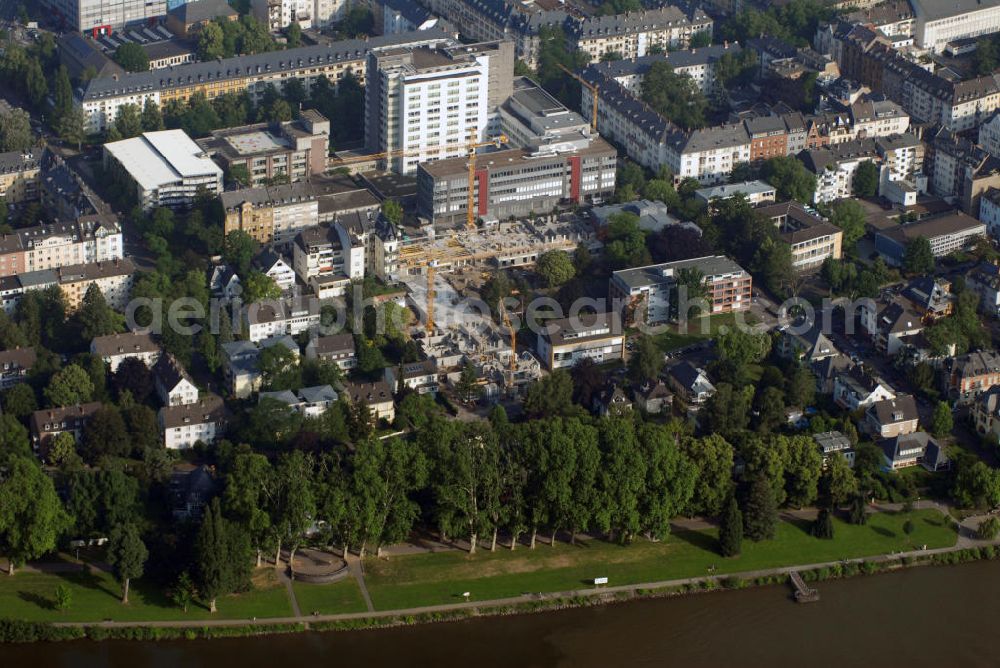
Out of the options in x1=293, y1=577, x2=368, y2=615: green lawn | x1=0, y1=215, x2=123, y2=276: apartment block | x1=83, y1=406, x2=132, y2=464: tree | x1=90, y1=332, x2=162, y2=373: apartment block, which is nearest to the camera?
x1=293, y1=577, x2=368, y2=615: green lawn

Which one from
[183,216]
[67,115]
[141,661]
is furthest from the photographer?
[67,115]

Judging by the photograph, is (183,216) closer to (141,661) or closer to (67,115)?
(67,115)

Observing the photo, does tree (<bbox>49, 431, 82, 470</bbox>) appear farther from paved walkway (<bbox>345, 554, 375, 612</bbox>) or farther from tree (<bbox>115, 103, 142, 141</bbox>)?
tree (<bbox>115, 103, 142, 141</bbox>)

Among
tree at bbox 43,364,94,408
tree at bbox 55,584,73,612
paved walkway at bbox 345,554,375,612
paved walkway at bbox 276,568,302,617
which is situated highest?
tree at bbox 43,364,94,408

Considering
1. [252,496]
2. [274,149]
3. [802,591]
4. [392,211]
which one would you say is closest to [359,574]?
[252,496]

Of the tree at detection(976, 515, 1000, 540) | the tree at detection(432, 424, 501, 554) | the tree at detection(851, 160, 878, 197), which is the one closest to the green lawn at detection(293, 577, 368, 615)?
the tree at detection(432, 424, 501, 554)

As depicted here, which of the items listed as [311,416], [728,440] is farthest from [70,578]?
[728,440]
